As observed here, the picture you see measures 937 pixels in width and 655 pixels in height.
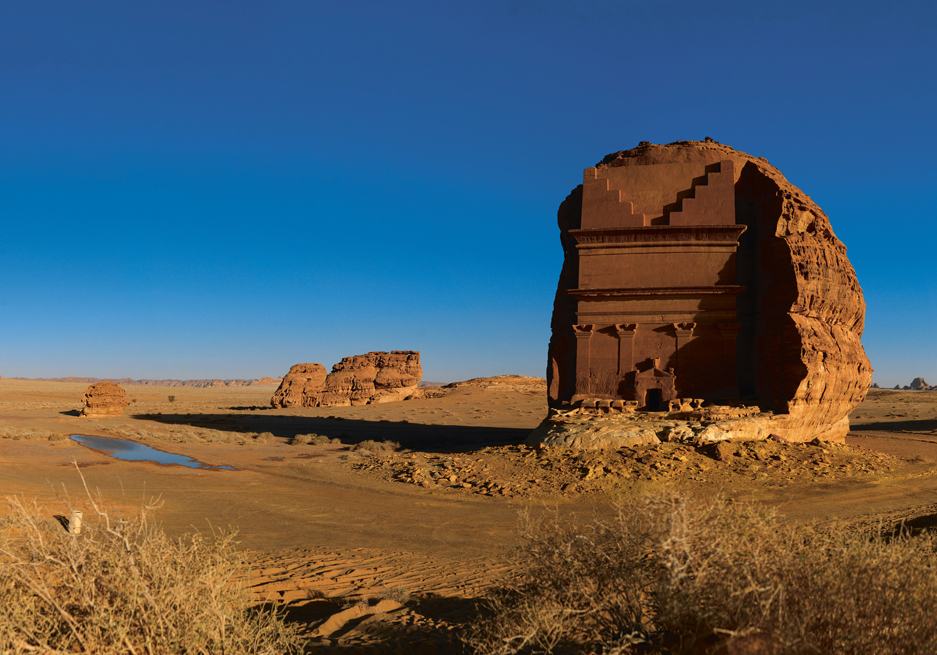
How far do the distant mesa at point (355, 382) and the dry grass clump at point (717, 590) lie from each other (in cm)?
4604

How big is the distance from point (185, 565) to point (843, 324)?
20053 mm

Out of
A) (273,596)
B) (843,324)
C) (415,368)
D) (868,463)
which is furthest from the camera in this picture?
(415,368)

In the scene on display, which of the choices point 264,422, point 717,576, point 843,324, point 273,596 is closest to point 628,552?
point 717,576

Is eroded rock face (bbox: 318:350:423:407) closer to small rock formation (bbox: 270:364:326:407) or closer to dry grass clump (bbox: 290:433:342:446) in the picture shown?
small rock formation (bbox: 270:364:326:407)

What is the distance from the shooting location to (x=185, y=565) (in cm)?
378

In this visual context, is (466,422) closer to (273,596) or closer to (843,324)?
(843,324)

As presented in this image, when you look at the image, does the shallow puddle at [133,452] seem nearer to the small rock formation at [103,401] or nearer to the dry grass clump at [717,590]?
the small rock formation at [103,401]

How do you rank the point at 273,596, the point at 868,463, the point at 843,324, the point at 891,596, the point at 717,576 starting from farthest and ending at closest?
the point at 843,324
the point at 868,463
the point at 273,596
the point at 717,576
the point at 891,596

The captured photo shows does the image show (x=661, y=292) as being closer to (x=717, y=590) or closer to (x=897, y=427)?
(x=717, y=590)

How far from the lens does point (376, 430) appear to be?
27.5 meters

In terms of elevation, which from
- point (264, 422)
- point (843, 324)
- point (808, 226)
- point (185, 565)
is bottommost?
point (264, 422)

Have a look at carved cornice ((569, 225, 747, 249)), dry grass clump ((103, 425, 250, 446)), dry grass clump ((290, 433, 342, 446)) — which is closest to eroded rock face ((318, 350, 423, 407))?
dry grass clump ((103, 425, 250, 446))

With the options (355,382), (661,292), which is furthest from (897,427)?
(355,382)

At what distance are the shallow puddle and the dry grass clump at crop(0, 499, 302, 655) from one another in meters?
12.9
